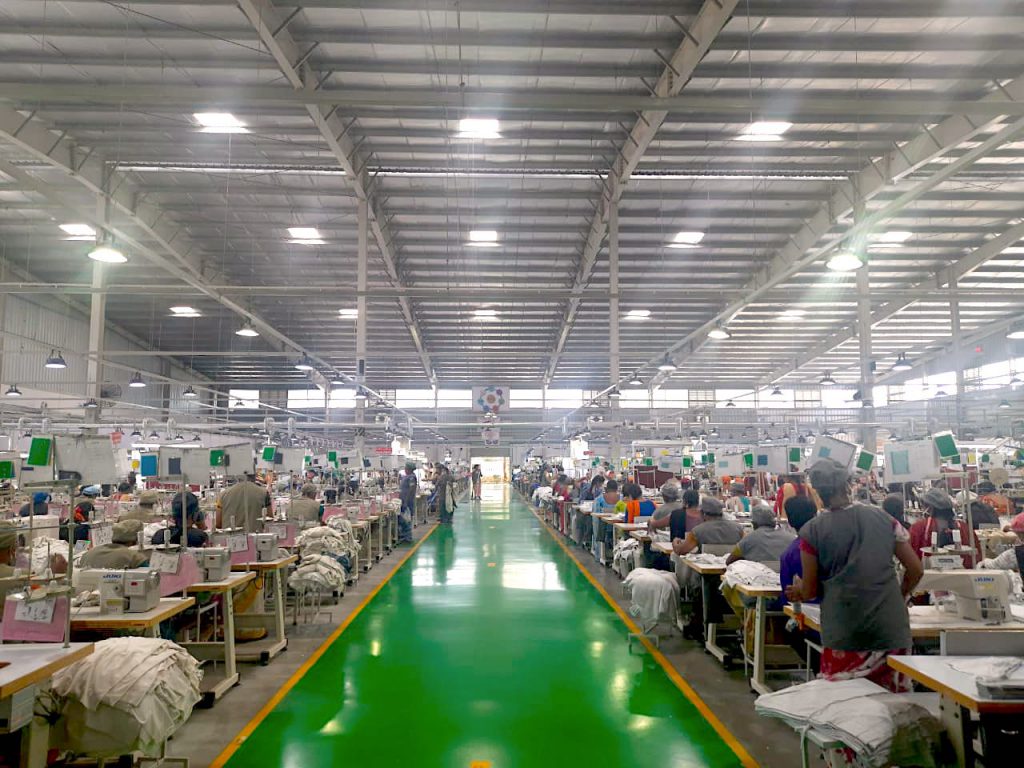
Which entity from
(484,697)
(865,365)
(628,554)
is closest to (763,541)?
(484,697)

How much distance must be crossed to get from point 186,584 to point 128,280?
14786mm

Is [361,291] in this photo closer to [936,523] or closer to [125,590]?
[125,590]

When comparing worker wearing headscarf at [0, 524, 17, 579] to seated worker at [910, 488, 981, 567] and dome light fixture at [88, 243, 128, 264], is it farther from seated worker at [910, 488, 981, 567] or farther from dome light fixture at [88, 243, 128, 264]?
seated worker at [910, 488, 981, 567]

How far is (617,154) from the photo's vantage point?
1111cm

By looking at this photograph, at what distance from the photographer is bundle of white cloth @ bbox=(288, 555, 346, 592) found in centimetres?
664

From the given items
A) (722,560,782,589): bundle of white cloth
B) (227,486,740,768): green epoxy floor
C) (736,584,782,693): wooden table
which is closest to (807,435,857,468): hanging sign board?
(722,560,782,589): bundle of white cloth

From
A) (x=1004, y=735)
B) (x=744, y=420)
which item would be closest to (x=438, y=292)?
→ (x=1004, y=735)

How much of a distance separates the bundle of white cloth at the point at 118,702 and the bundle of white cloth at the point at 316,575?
3.37 metres

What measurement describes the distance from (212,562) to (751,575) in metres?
3.91

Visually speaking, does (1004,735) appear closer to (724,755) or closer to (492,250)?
(724,755)

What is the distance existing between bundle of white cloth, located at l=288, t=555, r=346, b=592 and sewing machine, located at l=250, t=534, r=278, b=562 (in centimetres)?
85

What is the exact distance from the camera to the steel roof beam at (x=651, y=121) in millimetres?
7227

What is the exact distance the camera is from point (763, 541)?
5324 millimetres

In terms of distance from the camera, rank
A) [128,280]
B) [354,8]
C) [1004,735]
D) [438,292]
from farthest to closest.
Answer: [128,280] < [438,292] < [354,8] < [1004,735]
